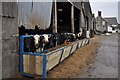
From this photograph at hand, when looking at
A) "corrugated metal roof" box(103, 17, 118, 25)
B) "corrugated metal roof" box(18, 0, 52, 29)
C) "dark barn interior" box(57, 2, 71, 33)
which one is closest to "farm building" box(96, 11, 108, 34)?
"corrugated metal roof" box(103, 17, 118, 25)

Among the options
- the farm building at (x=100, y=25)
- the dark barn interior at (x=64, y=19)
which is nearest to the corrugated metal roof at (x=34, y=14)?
the dark barn interior at (x=64, y=19)

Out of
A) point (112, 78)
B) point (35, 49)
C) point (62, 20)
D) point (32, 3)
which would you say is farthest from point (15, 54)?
point (62, 20)

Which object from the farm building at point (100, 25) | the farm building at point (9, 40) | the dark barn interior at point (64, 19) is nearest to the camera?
the farm building at point (9, 40)

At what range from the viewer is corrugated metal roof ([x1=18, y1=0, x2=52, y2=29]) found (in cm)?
814

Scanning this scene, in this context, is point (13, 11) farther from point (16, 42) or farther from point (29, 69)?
point (29, 69)

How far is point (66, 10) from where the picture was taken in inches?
955

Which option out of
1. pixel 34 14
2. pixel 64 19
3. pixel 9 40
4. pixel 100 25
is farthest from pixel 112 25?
pixel 9 40

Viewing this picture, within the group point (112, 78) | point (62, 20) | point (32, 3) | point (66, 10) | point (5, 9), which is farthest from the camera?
point (62, 20)

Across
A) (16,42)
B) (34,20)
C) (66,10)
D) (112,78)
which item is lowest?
(112,78)

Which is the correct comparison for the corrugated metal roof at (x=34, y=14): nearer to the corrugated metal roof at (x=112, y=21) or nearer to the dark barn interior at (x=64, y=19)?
the dark barn interior at (x=64, y=19)

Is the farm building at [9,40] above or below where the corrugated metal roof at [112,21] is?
below

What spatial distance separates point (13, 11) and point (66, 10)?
17.7 metres

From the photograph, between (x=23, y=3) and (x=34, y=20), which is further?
(x=34, y=20)

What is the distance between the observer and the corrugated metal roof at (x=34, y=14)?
814 cm
